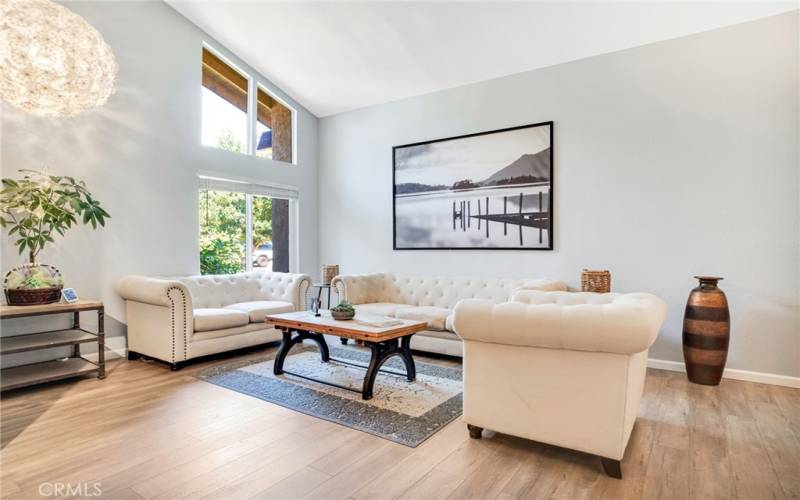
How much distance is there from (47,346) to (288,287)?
88.7 inches

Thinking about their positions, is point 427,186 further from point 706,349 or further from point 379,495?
point 379,495

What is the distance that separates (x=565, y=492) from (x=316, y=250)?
17.0 feet

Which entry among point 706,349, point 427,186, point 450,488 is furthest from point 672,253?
point 450,488

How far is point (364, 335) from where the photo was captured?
3105 millimetres

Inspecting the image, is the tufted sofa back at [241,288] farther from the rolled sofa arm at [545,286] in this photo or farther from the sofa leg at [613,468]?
the sofa leg at [613,468]

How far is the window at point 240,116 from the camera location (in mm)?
5301

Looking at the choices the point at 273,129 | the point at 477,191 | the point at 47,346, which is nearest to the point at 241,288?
the point at 47,346

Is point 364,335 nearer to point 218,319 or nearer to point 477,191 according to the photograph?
point 218,319

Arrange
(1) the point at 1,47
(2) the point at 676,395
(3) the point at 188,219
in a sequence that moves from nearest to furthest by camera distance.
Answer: (1) the point at 1,47 → (2) the point at 676,395 → (3) the point at 188,219

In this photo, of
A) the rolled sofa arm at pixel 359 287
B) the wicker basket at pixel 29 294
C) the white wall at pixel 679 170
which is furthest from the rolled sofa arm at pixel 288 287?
the wicker basket at pixel 29 294

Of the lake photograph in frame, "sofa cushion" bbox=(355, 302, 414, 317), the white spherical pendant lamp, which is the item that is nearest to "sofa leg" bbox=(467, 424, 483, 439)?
"sofa cushion" bbox=(355, 302, 414, 317)

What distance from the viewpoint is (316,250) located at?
21.6 feet

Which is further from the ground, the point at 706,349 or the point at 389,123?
the point at 389,123

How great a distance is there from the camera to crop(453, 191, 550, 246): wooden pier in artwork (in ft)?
15.2
